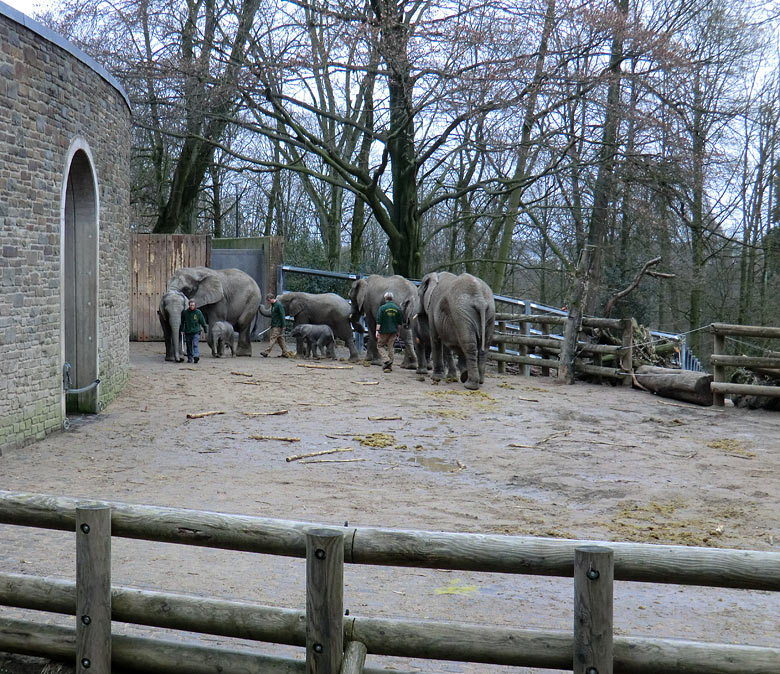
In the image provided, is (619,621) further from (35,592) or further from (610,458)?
(610,458)

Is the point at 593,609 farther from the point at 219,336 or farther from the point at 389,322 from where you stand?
the point at 219,336

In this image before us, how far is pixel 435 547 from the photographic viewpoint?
3.97 meters

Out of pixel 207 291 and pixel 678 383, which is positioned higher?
pixel 207 291

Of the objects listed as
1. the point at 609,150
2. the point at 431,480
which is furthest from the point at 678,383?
the point at 609,150

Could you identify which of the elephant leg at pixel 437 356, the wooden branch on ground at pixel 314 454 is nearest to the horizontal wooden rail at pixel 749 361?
the elephant leg at pixel 437 356

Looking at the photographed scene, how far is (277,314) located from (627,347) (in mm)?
7573

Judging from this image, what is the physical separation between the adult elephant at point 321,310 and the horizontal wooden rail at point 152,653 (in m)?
17.0

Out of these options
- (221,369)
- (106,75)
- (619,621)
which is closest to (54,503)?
(619,621)

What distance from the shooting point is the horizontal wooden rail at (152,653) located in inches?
162

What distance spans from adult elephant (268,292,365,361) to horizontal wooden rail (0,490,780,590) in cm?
1709

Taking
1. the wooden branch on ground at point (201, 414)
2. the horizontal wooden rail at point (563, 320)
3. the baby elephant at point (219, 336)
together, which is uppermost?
the horizontal wooden rail at point (563, 320)

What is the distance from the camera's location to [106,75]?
1354cm

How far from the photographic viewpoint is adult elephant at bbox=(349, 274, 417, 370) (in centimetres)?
1966

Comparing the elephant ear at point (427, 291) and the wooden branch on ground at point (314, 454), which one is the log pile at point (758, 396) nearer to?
the elephant ear at point (427, 291)
